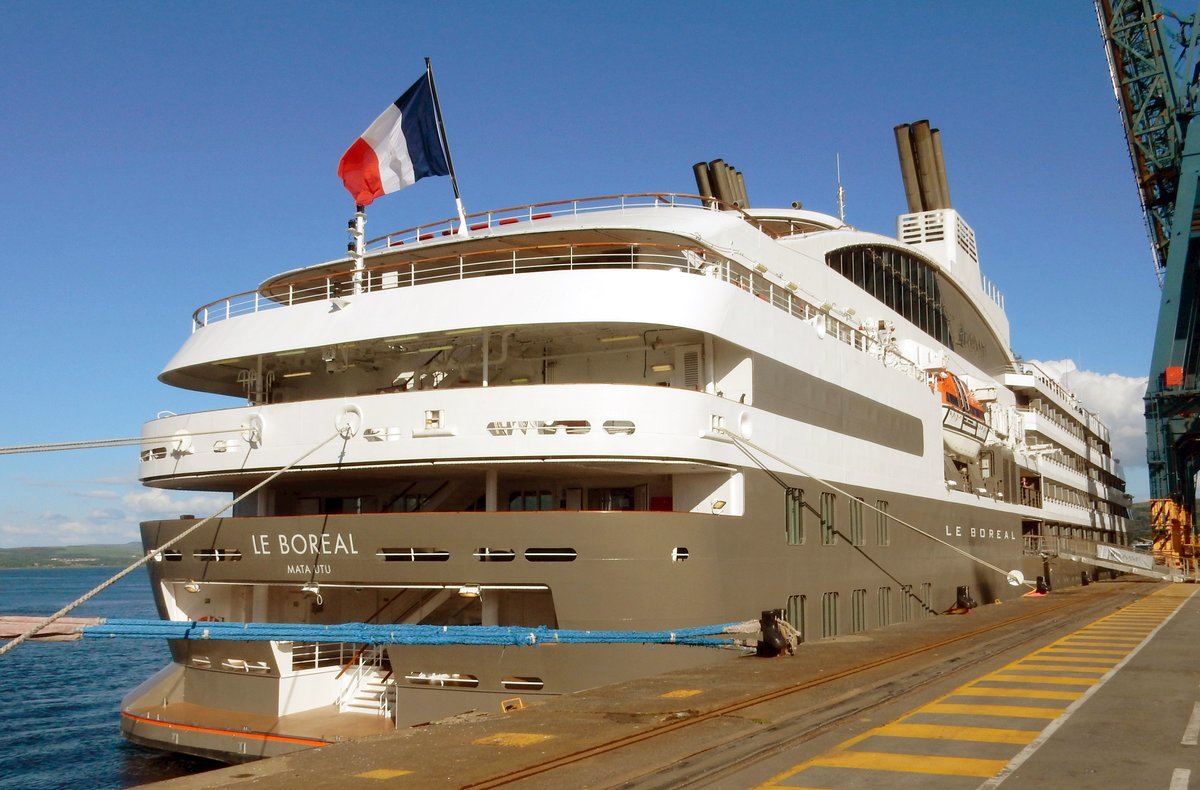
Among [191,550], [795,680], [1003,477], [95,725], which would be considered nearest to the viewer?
[795,680]

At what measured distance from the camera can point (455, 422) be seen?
14781mm

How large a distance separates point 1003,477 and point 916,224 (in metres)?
9.66

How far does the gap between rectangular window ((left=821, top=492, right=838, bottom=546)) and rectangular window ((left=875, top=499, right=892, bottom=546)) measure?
95.0 inches

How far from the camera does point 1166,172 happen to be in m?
50.9

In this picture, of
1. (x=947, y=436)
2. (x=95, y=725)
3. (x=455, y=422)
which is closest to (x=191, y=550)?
(x=455, y=422)

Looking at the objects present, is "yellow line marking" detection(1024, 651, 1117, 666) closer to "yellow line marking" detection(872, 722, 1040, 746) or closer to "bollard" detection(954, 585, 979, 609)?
"yellow line marking" detection(872, 722, 1040, 746)

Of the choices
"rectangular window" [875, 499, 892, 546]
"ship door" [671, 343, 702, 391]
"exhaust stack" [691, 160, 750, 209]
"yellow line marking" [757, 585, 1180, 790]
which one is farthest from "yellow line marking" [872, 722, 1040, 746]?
"exhaust stack" [691, 160, 750, 209]

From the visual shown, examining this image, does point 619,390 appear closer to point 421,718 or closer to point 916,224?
point 421,718

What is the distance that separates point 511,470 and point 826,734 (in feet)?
23.4

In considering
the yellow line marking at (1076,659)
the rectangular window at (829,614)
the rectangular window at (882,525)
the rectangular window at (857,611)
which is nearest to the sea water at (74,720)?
the rectangular window at (829,614)

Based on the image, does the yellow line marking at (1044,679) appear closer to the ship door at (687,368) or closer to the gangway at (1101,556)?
the ship door at (687,368)

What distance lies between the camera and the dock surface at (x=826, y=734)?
7.88 metres

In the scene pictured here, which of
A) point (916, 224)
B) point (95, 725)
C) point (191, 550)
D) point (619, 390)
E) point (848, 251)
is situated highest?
point (916, 224)

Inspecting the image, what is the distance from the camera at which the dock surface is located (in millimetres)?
7883
